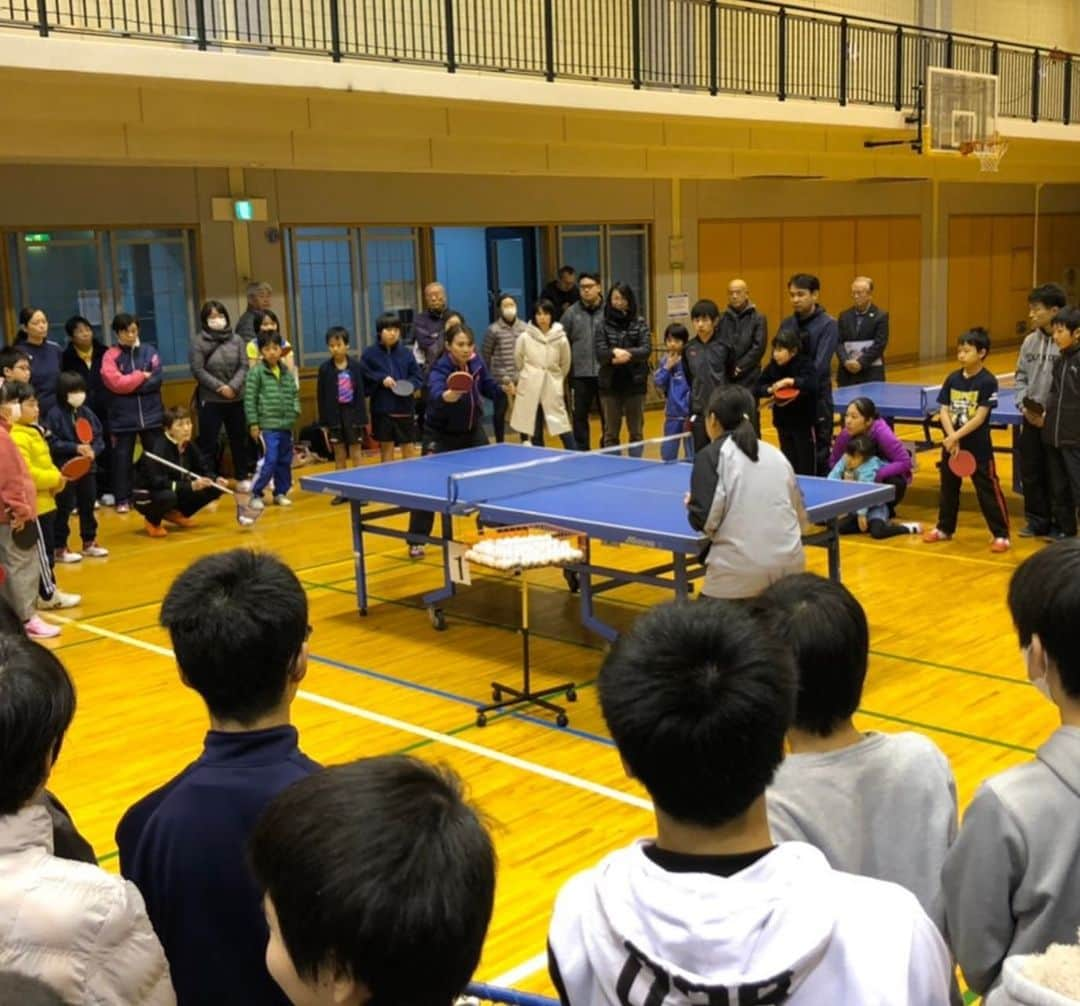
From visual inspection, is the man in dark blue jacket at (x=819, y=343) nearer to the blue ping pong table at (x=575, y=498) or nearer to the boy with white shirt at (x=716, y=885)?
the blue ping pong table at (x=575, y=498)

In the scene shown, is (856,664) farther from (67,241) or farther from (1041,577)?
(67,241)

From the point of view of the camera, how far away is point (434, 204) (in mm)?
14797

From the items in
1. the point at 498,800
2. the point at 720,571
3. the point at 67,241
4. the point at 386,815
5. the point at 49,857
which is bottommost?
the point at 498,800

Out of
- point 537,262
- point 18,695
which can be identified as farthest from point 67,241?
point 18,695

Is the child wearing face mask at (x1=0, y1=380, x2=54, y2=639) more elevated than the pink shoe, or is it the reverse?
the child wearing face mask at (x1=0, y1=380, x2=54, y2=639)

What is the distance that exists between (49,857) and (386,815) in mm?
803

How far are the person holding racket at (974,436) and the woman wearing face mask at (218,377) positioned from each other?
5.83 m

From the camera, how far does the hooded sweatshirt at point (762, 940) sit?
55.4 inches

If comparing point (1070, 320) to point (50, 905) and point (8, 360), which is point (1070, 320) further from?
point (50, 905)

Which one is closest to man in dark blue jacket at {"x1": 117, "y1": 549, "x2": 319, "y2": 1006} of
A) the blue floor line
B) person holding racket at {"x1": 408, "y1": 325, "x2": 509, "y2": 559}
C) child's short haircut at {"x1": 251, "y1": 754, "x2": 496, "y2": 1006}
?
child's short haircut at {"x1": 251, "y1": 754, "x2": 496, "y2": 1006}

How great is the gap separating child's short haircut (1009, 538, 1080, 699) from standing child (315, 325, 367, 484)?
392 inches

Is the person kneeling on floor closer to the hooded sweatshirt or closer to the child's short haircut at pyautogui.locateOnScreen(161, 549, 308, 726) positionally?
the child's short haircut at pyautogui.locateOnScreen(161, 549, 308, 726)

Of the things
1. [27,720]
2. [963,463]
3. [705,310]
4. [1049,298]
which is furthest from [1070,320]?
[27,720]

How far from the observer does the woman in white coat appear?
1140 cm
